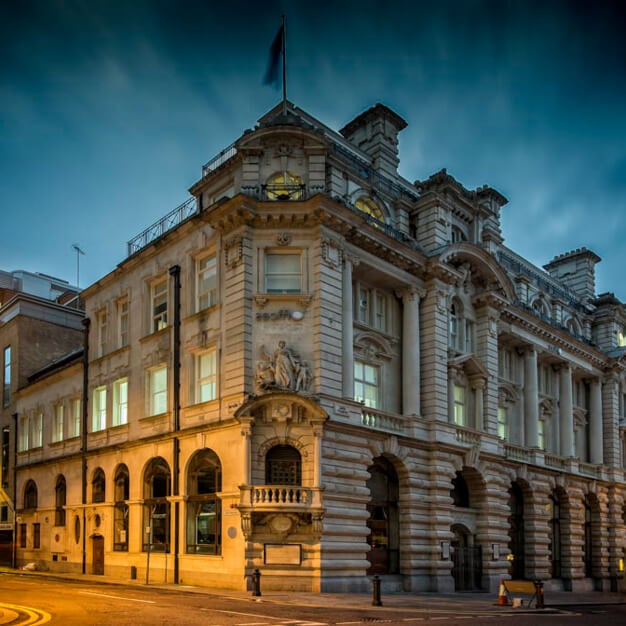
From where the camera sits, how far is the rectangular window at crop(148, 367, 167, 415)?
126ft

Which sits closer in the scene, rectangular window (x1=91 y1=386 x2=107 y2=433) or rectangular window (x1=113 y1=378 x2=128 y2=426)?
rectangular window (x1=113 y1=378 x2=128 y2=426)

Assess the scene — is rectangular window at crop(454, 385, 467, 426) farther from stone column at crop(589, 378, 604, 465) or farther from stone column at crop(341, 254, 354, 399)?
stone column at crop(589, 378, 604, 465)

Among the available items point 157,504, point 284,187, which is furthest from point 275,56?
point 157,504

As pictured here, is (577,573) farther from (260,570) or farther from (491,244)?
(260,570)

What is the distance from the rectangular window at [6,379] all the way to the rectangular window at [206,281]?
24465 mm

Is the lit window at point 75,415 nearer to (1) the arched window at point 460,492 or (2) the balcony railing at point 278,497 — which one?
(2) the balcony railing at point 278,497

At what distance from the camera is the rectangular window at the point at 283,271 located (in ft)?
111

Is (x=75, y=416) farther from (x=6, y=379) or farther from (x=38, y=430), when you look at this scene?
(x=6, y=379)

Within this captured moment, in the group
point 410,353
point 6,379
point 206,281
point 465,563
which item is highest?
point 206,281

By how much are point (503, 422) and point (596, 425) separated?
11691 millimetres

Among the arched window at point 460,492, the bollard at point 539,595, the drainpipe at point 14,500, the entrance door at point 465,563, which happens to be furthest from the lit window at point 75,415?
the bollard at point 539,595

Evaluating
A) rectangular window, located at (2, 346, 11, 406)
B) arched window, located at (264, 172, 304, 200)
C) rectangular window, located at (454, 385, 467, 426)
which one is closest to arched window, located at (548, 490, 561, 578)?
rectangular window, located at (454, 385, 467, 426)

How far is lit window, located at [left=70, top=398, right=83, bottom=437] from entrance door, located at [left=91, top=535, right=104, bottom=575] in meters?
7.35

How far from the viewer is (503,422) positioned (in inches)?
1876
